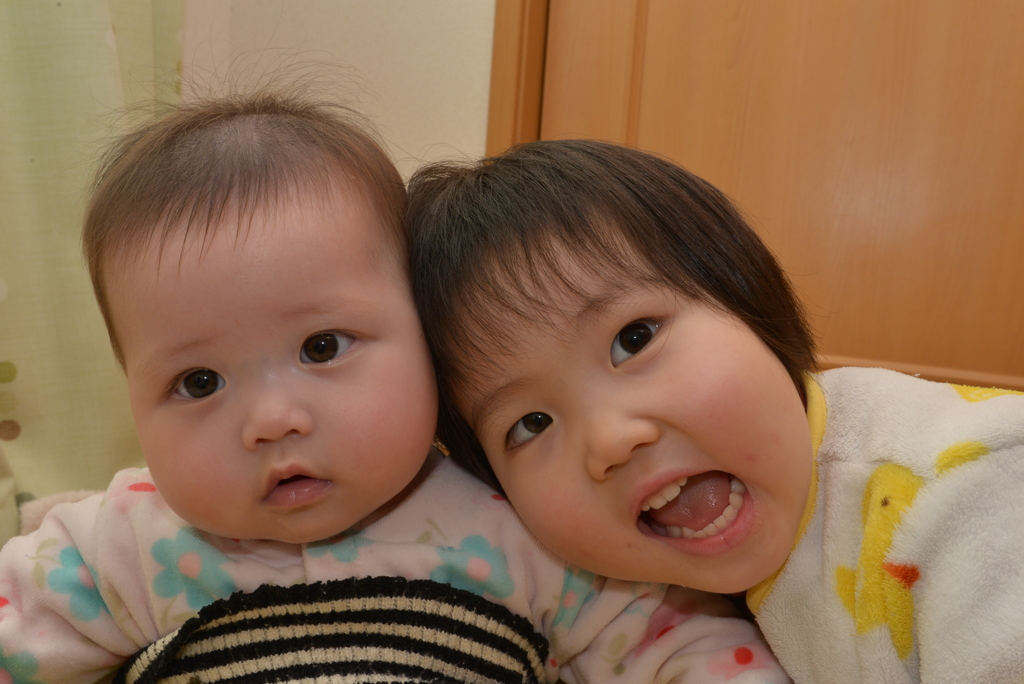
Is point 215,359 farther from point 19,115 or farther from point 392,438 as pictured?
point 19,115

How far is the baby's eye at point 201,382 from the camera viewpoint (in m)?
0.64

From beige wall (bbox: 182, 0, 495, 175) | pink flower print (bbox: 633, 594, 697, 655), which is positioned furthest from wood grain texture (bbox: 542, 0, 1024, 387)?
pink flower print (bbox: 633, 594, 697, 655)

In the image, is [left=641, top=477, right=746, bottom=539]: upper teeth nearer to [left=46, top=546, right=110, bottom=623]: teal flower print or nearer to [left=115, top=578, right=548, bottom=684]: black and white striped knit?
[left=115, top=578, right=548, bottom=684]: black and white striped knit

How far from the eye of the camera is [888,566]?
590 millimetres

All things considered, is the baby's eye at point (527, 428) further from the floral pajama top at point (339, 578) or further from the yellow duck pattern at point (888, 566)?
the yellow duck pattern at point (888, 566)

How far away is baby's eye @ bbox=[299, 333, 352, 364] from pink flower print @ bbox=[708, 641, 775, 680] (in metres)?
0.45

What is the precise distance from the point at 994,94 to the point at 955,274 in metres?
0.37

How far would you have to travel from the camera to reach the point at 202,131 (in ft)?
2.23

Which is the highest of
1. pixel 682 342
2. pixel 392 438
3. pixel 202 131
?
pixel 202 131

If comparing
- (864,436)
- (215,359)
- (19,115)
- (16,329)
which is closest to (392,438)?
(215,359)

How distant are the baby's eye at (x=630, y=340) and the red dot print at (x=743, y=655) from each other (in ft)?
1.01

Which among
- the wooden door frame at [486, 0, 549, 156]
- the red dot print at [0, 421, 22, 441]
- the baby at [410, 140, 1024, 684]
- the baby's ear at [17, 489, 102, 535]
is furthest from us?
the wooden door frame at [486, 0, 549, 156]

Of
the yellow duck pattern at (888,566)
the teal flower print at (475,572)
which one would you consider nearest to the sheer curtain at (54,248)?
the teal flower print at (475,572)

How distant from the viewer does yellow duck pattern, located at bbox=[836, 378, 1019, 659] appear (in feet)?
1.92
